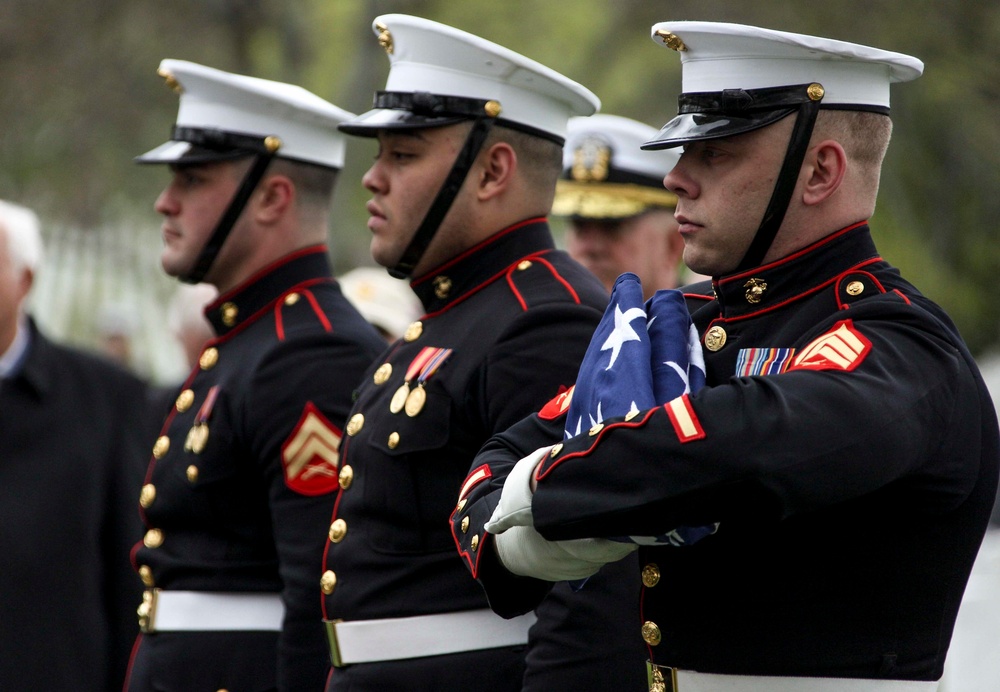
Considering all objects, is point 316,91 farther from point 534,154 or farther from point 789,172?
point 789,172

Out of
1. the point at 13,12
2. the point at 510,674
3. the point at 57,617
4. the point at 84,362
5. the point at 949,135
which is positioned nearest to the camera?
the point at 510,674

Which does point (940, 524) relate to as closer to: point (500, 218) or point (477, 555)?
point (477, 555)

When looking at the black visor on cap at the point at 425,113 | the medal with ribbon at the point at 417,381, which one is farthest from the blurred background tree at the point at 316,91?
the medal with ribbon at the point at 417,381

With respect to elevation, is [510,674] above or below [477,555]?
below

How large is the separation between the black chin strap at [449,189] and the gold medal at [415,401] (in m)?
0.41

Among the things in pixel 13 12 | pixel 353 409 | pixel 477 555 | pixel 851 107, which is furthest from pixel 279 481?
pixel 13 12

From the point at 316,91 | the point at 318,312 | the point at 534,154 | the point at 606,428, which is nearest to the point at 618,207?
the point at 318,312

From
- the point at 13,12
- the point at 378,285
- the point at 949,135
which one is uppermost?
the point at 13,12

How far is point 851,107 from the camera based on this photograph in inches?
101

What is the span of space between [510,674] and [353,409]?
76 cm

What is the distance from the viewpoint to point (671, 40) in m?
2.72

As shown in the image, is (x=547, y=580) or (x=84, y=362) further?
(x=84, y=362)

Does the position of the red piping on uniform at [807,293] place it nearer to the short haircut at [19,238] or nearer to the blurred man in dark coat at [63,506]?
the blurred man in dark coat at [63,506]

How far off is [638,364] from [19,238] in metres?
3.82
